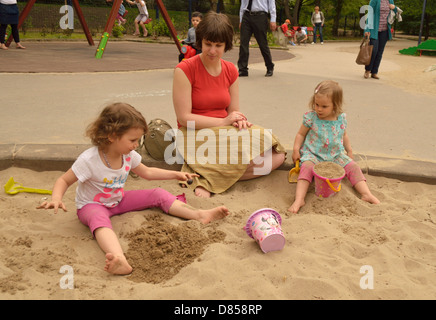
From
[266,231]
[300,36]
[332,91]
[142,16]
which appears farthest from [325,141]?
[300,36]

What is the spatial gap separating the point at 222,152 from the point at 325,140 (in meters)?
0.82

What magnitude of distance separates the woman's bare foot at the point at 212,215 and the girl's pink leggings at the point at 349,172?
784 mm

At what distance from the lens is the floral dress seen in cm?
348

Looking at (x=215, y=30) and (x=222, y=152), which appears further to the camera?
(x=222, y=152)

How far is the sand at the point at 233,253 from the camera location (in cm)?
209

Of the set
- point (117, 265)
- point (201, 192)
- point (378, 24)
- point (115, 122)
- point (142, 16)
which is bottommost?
point (201, 192)

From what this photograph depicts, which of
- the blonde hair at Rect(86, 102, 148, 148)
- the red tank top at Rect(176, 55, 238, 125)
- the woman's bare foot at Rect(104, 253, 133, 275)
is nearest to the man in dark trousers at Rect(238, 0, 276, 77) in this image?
the red tank top at Rect(176, 55, 238, 125)

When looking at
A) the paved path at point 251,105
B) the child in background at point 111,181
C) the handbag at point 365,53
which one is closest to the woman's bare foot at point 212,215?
the child in background at point 111,181

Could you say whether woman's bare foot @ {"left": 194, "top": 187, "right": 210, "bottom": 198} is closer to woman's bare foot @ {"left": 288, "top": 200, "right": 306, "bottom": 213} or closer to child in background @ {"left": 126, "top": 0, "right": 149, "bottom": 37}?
woman's bare foot @ {"left": 288, "top": 200, "right": 306, "bottom": 213}

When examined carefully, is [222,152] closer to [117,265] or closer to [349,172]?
[349,172]

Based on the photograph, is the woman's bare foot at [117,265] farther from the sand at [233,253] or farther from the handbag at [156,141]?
the handbag at [156,141]

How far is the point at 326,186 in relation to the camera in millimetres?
3199
